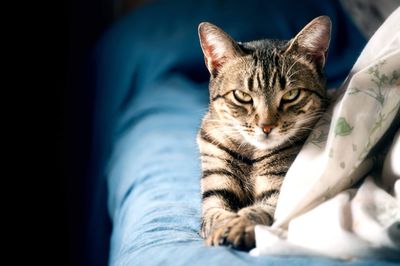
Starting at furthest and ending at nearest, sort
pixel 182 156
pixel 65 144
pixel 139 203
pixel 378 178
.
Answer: pixel 65 144
pixel 182 156
pixel 139 203
pixel 378 178

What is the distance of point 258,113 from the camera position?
1058 mm

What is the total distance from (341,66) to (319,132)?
109 cm

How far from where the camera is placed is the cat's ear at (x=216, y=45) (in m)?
1.11

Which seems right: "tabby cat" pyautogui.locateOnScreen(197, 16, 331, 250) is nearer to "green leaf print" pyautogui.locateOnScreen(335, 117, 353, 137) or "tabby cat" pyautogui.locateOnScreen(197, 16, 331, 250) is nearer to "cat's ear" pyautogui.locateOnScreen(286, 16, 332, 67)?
"cat's ear" pyautogui.locateOnScreen(286, 16, 332, 67)

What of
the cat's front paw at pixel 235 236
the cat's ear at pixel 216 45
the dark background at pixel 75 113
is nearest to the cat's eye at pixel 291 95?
the cat's ear at pixel 216 45

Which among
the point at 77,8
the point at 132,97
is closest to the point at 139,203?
the point at 132,97

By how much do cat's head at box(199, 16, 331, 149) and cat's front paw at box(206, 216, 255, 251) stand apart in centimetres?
23

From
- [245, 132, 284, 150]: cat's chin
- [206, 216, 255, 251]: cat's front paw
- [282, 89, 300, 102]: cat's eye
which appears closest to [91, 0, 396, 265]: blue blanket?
[206, 216, 255, 251]: cat's front paw

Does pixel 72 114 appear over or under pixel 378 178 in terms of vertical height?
under

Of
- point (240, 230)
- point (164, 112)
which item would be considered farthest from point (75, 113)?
point (240, 230)

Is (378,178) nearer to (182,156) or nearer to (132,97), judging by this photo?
(182,156)

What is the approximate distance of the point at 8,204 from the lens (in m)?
2.17

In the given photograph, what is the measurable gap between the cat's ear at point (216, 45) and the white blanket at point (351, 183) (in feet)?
0.80

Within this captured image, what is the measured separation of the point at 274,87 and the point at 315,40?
118 millimetres
